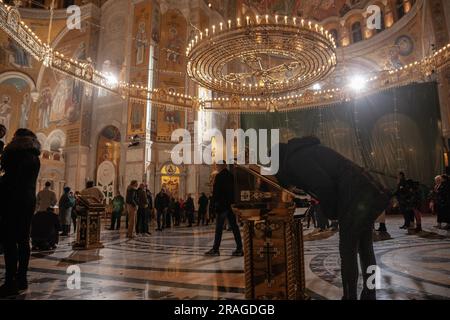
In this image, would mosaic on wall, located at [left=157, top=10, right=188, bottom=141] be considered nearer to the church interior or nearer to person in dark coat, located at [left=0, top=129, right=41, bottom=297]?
the church interior

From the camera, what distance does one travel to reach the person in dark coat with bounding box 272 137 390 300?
199cm

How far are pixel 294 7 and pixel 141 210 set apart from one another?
58.8 feet

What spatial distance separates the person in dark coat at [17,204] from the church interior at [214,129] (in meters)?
0.16

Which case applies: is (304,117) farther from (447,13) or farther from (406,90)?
(447,13)

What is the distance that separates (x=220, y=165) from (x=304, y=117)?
15.4 metres

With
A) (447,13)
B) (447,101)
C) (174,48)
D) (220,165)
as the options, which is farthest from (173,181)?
(447,13)

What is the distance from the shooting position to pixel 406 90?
15617 mm

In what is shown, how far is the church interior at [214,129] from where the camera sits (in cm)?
271

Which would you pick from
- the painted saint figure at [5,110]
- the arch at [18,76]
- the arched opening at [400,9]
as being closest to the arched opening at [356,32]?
A: the arched opening at [400,9]

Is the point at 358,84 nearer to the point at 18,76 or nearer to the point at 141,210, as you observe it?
the point at 141,210

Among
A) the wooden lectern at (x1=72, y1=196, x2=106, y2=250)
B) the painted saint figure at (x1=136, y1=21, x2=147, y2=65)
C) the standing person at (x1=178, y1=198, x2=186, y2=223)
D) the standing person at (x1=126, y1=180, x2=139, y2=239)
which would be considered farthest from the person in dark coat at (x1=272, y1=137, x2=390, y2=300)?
the painted saint figure at (x1=136, y1=21, x2=147, y2=65)

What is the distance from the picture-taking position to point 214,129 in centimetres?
1795

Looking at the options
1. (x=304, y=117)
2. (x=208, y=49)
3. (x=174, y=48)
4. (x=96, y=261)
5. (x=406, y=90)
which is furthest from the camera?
(x=304, y=117)

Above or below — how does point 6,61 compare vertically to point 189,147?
above
